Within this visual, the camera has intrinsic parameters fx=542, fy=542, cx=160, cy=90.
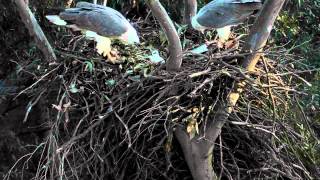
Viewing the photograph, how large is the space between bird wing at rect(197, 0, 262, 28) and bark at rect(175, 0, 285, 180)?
52 millimetres

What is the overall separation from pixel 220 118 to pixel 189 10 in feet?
1.67

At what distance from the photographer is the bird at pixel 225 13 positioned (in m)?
1.51

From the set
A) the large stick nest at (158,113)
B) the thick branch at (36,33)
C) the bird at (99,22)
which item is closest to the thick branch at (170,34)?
the large stick nest at (158,113)

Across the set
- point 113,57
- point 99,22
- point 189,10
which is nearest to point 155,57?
point 113,57

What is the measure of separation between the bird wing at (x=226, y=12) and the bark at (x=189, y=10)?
31 centimetres

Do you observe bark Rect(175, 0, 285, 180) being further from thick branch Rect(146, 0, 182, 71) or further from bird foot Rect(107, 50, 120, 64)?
bird foot Rect(107, 50, 120, 64)

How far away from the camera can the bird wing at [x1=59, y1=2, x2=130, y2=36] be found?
4.83 ft

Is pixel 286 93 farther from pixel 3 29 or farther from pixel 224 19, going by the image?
pixel 3 29

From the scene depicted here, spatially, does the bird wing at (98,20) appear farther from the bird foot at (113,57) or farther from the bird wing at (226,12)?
the bird wing at (226,12)

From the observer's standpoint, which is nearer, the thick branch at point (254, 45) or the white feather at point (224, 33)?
the thick branch at point (254, 45)

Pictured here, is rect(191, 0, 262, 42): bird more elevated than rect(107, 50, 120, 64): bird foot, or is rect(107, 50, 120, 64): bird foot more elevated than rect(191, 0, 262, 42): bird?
rect(191, 0, 262, 42): bird

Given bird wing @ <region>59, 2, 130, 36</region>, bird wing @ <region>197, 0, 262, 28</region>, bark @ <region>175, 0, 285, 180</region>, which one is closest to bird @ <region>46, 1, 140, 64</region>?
bird wing @ <region>59, 2, 130, 36</region>

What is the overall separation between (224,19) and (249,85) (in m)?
0.20

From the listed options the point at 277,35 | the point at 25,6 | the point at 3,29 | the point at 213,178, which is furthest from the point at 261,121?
the point at 3,29
